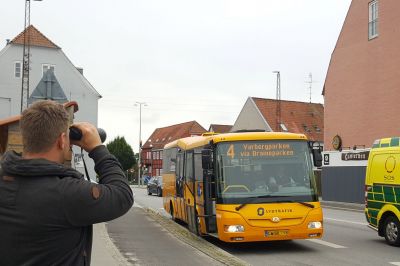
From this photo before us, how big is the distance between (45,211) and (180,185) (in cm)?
1403

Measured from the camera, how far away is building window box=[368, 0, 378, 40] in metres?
34.2

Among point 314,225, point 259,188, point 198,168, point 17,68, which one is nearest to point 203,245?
point 259,188

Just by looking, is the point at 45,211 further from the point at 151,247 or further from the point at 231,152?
the point at 231,152

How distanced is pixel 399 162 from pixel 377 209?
53.2 inches

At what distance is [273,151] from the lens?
39.7ft

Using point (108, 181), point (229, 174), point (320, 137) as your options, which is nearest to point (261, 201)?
point (229, 174)

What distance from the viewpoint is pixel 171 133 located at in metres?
109

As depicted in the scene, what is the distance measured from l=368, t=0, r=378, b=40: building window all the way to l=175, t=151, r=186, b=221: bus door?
2165 centimetres

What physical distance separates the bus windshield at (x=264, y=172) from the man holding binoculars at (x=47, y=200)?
9.25m

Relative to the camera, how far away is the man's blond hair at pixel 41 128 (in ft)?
7.92

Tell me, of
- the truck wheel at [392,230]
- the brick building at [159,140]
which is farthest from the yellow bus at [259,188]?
the brick building at [159,140]

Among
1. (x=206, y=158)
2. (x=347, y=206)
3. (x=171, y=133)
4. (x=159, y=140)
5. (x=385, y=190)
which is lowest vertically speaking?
(x=347, y=206)

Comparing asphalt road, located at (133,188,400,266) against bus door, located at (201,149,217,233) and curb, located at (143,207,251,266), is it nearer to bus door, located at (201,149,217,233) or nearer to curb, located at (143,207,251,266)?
curb, located at (143,207,251,266)

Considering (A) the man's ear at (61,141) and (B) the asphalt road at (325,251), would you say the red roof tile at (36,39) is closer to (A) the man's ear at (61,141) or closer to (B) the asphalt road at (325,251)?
(B) the asphalt road at (325,251)
